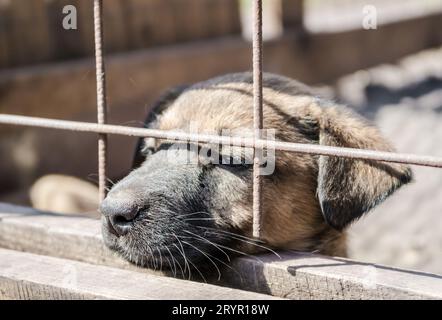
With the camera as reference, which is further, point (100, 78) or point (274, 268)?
point (100, 78)

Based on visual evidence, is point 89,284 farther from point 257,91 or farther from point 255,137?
point 257,91

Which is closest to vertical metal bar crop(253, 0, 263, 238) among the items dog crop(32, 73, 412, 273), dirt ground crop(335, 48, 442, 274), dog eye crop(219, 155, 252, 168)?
dog crop(32, 73, 412, 273)

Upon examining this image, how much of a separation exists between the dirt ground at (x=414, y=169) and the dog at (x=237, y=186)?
530mm

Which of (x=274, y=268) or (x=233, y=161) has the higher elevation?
(x=233, y=161)

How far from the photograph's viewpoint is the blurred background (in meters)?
5.65

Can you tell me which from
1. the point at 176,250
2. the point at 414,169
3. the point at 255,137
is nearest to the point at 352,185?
the point at 255,137

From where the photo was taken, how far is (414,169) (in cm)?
659

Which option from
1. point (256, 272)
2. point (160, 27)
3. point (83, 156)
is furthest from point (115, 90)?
point (256, 272)

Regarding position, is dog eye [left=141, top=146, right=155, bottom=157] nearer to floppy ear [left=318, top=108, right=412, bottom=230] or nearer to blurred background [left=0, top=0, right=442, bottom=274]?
floppy ear [left=318, top=108, right=412, bottom=230]

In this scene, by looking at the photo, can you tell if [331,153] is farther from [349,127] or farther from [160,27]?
[160,27]

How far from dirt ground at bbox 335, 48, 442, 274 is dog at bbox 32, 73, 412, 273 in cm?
53

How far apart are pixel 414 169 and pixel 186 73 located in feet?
7.63

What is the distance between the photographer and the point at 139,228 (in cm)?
281

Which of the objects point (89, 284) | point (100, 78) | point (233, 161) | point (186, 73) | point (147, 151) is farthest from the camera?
point (186, 73)
